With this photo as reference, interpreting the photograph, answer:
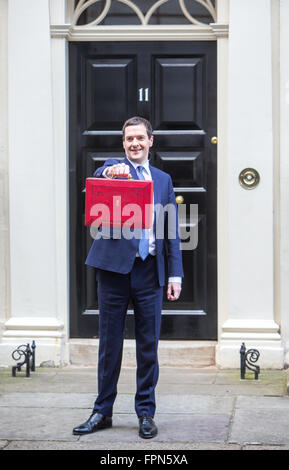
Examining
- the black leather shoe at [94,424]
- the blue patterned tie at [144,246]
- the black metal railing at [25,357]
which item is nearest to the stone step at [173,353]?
the black metal railing at [25,357]

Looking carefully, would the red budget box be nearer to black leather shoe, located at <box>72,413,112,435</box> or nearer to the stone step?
black leather shoe, located at <box>72,413,112,435</box>

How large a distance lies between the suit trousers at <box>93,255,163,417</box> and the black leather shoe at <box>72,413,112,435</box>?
0.04 metres

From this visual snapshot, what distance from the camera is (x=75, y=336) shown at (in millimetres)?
7805

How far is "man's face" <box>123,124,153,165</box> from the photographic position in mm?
5355

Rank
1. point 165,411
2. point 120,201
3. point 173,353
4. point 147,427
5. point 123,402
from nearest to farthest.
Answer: point 120,201 → point 147,427 → point 165,411 → point 123,402 → point 173,353

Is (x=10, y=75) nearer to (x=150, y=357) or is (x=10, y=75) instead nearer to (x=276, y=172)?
(x=276, y=172)

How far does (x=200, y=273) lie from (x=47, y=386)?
5.67 feet

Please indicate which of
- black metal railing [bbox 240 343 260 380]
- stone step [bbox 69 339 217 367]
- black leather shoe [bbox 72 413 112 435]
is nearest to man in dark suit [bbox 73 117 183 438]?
black leather shoe [bbox 72 413 112 435]

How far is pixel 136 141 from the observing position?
17.6 feet

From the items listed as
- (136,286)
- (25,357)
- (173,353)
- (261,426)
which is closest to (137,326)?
(136,286)

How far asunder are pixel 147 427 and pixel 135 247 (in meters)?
1.10

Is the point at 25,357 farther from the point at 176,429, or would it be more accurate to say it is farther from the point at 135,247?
the point at 135,247

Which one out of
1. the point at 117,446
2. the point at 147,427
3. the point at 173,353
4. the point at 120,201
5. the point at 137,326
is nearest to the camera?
the point at 117,446

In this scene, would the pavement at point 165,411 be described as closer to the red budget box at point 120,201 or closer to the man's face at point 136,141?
the red budget box at point 120,201
